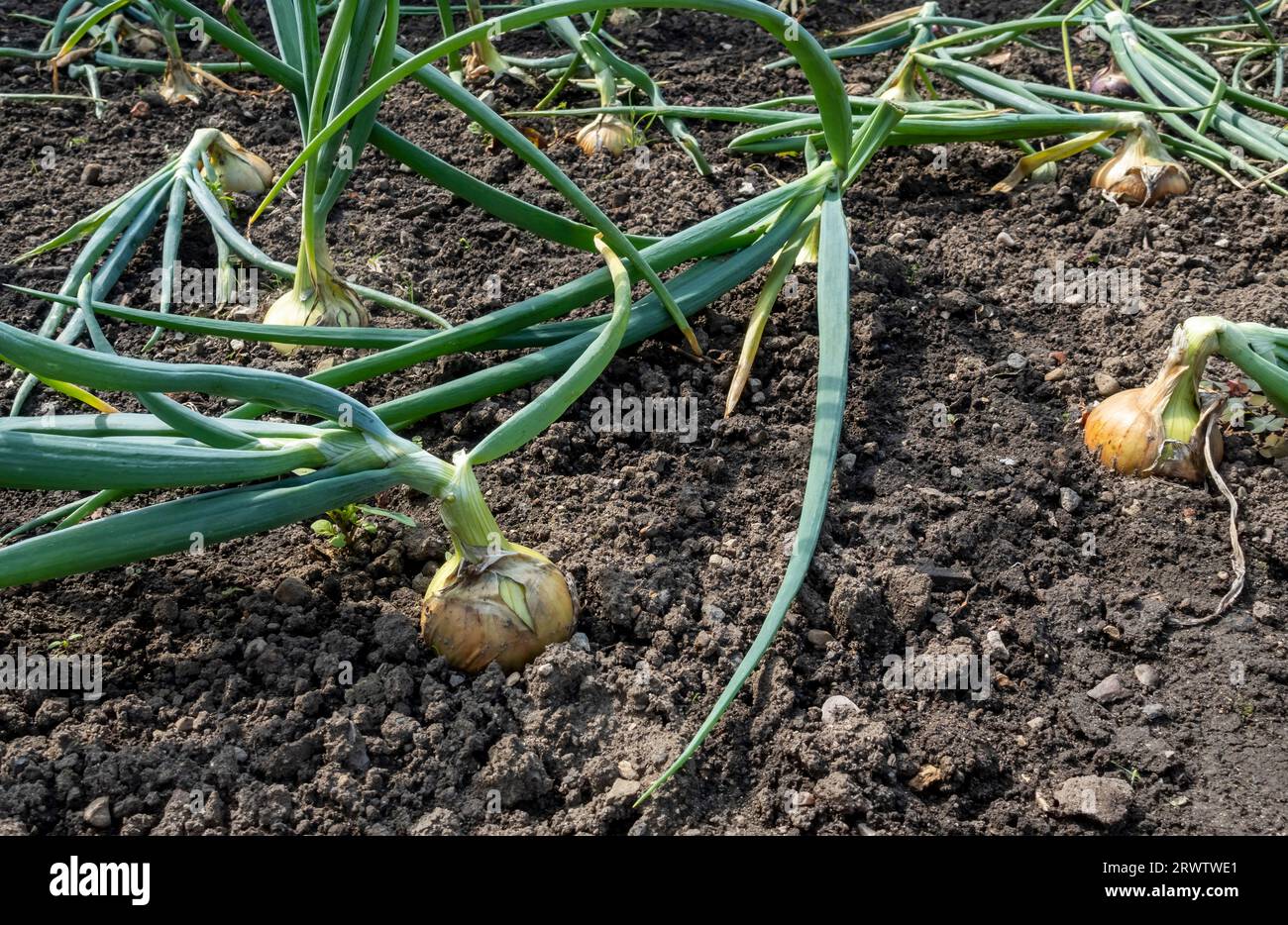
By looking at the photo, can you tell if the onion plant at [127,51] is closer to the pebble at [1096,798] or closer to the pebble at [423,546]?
the pebble at [423,546]

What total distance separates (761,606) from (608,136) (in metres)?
1.53

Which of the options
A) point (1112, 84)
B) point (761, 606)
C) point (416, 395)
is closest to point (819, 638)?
point (761, 606)

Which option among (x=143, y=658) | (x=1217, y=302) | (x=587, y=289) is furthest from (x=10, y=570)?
(x=1217, y=302)

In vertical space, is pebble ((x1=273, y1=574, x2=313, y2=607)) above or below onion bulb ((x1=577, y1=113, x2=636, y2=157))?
below

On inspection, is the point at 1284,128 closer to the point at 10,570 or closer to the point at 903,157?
the point at 903,157

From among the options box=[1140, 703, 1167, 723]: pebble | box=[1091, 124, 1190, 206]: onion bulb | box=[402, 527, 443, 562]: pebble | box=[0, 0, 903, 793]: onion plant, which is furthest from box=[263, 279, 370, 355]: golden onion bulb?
box=[1091, 124, 1190, 206]: onion bulb

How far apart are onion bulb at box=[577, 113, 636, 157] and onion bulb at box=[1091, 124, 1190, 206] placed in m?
1.13

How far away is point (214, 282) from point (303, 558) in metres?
0.92

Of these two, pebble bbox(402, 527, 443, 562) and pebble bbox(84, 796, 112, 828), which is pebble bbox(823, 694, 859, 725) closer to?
pebble bbox(402, 527, 443, 562)

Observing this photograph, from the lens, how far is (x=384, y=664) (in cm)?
158

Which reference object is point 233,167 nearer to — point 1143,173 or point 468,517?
point 468,517

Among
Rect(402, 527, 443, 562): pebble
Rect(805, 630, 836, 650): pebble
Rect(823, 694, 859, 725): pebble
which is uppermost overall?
Rect(402, 527, 443, 562): pebble

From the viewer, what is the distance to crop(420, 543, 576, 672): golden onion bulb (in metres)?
1.54

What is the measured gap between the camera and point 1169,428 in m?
1.89
